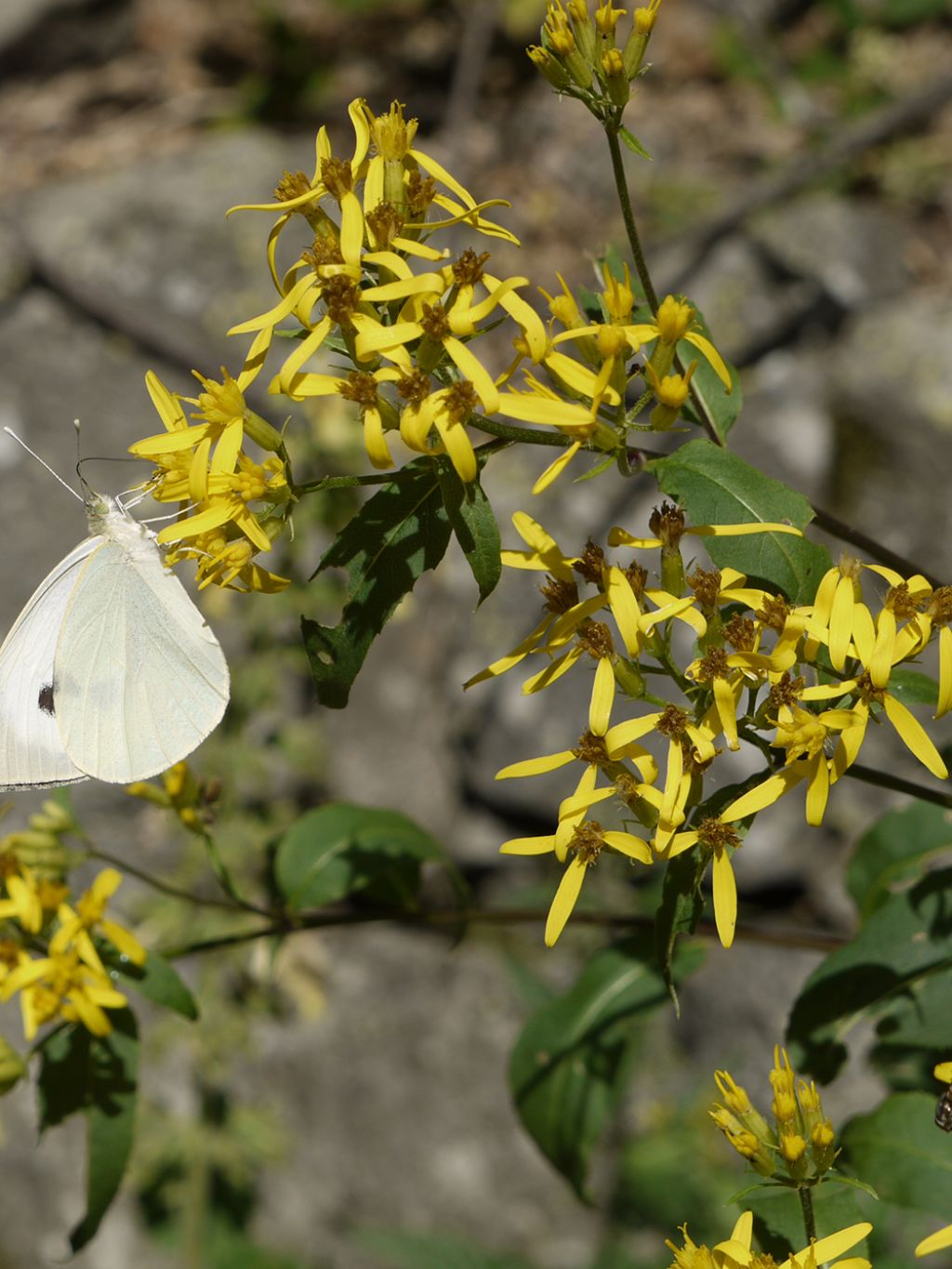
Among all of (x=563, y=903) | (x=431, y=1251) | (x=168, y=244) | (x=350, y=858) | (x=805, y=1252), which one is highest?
(x=563, y=903)

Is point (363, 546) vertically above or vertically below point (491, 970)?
above

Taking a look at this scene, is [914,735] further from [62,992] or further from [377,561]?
[62,992]

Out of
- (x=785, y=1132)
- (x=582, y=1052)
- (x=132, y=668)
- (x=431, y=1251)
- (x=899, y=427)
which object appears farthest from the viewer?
(x=899, y=427)

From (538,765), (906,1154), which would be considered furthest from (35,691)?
(906,1154)

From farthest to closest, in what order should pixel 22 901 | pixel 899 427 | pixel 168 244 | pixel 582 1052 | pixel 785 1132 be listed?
1. pixel 168 244
2. pixel 899 427
3. pixel 582 1052
4. pixel 22 901
5. pixel 785 1132

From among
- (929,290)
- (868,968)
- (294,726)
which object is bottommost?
(294,726)

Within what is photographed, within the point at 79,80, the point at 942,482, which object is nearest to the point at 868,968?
the point at 942,482

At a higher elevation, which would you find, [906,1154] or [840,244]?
[840,244]

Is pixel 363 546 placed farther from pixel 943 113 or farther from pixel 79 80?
pixel 79 80
